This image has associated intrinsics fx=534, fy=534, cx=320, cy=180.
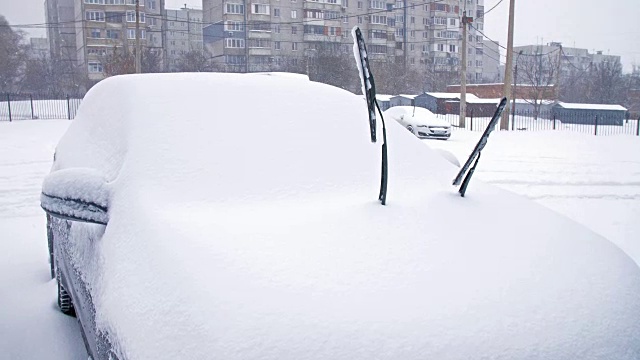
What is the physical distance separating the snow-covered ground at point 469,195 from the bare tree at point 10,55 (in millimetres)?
28841

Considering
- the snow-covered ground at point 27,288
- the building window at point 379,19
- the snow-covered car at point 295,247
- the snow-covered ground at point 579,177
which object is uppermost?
the building window at point 379,19

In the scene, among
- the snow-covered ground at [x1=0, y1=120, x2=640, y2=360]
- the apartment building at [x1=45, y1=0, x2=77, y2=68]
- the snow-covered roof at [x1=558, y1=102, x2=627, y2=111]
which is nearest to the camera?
the snow-covered ground at [x1=0, y1=120, x2=640, y2=360]

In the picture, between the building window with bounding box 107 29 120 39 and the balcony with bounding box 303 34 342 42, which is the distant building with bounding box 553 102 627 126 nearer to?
the balcony with bounding box 303 34 342 42

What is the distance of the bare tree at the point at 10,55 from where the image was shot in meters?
41.7

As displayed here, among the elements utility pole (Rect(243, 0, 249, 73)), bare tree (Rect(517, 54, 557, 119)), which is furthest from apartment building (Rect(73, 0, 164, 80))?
bare tree (Rect(517, 54, 557, 119))

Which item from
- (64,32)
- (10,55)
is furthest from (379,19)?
(64,32)

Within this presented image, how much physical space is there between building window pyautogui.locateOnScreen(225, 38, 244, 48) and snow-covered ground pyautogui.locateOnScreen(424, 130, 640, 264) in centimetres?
4155

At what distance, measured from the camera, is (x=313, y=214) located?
2.10 meters

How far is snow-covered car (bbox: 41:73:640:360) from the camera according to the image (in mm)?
1443

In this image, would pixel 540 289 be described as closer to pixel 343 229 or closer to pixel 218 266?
pixel 343 229

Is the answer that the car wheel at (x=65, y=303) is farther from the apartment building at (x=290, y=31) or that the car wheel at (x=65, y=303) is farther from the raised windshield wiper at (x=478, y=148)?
the apartment building at (x=290, y=31)

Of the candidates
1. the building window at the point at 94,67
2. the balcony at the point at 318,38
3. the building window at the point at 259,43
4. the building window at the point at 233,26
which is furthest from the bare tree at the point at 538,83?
the building window at the point at 94,67

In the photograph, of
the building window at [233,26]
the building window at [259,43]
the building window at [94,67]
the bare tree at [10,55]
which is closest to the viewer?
the bare tree at [10,55]

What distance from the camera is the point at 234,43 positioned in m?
54.5
